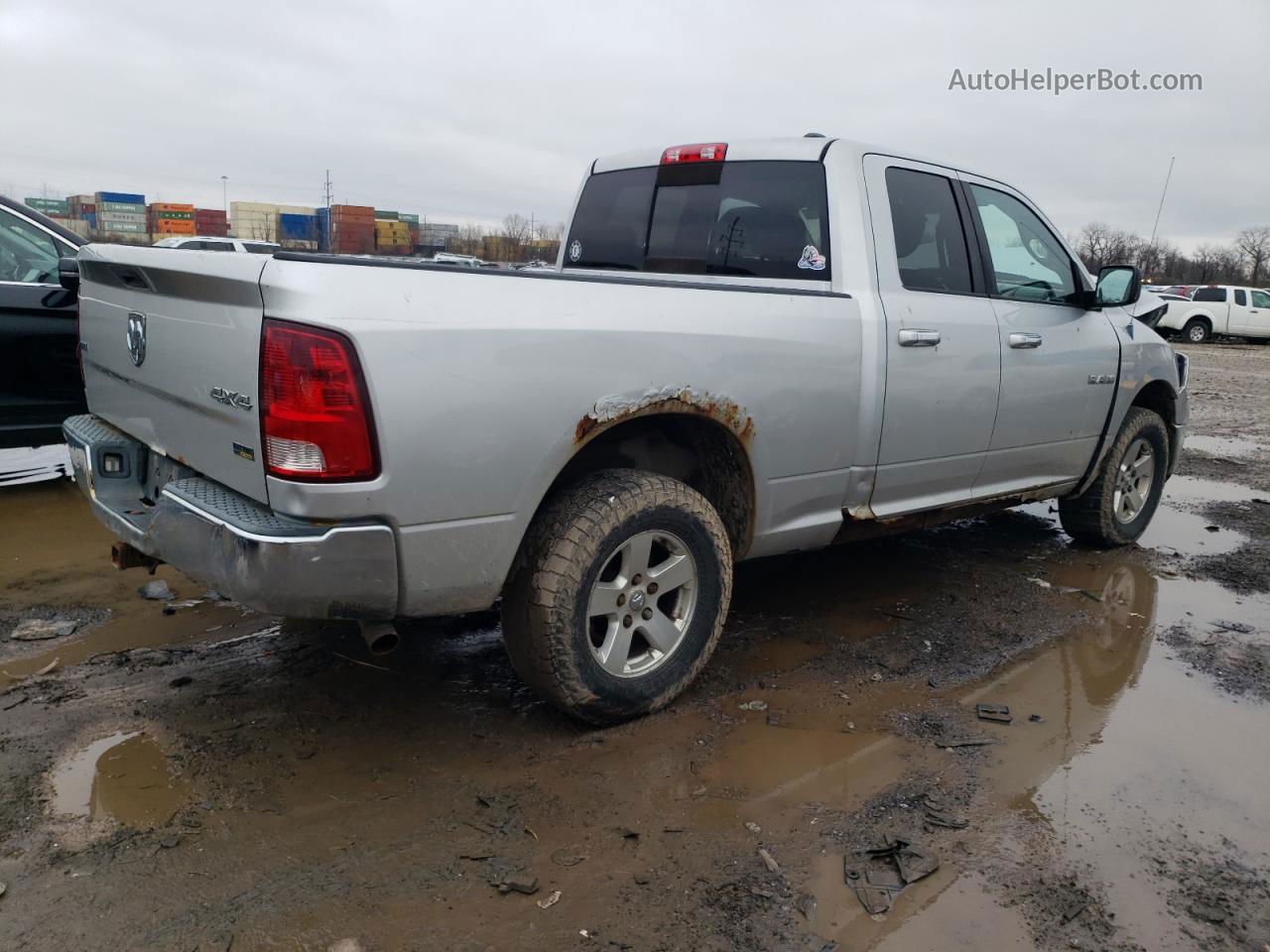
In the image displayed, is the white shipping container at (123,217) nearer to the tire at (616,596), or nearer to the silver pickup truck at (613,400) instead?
the silver pickup truck at (613,400)

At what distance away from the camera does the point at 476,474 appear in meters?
2.53

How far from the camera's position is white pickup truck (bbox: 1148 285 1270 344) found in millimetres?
26047

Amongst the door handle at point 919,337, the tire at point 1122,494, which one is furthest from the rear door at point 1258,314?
the door handle at point 919,337

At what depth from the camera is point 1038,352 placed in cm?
432

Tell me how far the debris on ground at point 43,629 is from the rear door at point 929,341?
323cm

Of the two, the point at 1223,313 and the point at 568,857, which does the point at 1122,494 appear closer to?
the point at 568,857

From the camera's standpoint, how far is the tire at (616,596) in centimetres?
278

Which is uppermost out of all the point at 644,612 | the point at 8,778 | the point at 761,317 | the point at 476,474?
the point at 761,317

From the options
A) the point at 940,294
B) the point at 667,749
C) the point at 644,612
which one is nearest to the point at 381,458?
the point at 644,612

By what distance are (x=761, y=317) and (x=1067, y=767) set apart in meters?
1.76

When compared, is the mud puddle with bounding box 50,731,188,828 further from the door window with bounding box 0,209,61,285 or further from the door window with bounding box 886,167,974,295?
the door window with bounding box 0,209,61,285

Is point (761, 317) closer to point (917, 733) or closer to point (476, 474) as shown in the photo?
point (476, 474)

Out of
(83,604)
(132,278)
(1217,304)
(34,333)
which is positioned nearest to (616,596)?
(132,278)

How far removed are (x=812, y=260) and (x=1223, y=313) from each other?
27.7m
